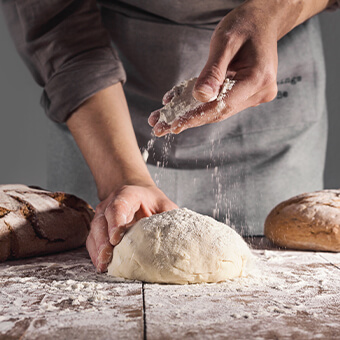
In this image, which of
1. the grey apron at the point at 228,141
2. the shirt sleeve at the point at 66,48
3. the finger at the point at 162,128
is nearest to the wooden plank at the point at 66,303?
the finger at the point at 162,128

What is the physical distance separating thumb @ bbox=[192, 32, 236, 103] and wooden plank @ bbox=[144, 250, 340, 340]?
45 centimetres

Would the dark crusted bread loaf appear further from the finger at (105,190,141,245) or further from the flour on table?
the flour on table

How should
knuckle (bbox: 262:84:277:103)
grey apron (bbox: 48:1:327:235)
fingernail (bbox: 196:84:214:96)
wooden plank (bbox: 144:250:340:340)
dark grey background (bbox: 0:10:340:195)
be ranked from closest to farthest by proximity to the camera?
wooden plank (bbox: 144:250:340:340), fingernail (bbox: 196:84:214:96), knuckle (bbox: 262:84:277:103), grey apron (bbox: 48:1:327:235), dark grey background (bbox: 0:10:340:195)

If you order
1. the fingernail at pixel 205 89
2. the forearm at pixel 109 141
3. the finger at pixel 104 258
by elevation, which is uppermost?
the fingernail at pixel 205 89

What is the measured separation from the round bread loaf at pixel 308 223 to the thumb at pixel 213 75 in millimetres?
635

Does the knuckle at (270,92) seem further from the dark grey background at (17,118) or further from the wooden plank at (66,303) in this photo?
the dark grey background at (17,118)

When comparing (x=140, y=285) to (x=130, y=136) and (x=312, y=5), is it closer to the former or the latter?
(x=130, y=136)

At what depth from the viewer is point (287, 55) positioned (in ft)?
6.27

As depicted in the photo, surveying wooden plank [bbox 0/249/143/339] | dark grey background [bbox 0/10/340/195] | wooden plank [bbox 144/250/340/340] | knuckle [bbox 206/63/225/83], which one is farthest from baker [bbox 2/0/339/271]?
dark grey background [bbox 0/10/340/195]

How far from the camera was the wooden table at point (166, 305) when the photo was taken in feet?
2.41

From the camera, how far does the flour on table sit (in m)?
1.15

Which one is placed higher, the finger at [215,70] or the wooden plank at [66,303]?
the finger at [215,70]

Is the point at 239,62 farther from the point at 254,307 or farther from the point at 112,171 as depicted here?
the point at 254,307

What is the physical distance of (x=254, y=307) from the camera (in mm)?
862
